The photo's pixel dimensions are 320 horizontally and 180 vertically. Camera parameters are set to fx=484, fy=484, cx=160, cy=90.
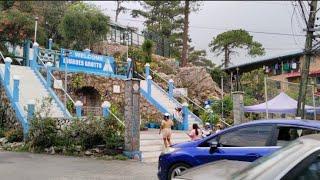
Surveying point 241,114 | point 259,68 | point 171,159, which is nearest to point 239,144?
point 171,159

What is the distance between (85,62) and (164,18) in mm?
28530

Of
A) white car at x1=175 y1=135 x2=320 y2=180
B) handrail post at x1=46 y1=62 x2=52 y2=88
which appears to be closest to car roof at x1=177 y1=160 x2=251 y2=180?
white car at x1=175 y1=135 x2=320 y2=180

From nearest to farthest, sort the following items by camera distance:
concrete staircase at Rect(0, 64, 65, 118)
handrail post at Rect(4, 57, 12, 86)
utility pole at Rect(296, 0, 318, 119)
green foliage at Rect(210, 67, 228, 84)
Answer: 1. utility pole at Rect(296, 0, 318, 119)
2. concrete staircase at Rect(0, 64, 65, 118)
3. handrail post at Rect(4, 57, 12, 86)
4. green foliage at Rect(210, 67, 228, 84)

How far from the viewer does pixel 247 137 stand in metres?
8.65

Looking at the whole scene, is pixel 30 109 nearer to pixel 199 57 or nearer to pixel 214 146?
pixel 214 146

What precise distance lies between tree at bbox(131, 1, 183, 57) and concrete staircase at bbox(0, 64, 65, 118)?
98.7 feet

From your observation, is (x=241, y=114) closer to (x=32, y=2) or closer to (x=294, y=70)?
(x=294, y=70)

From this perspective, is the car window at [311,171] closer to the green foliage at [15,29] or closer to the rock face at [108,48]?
the green foliage at [15,29]

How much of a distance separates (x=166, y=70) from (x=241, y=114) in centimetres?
1712

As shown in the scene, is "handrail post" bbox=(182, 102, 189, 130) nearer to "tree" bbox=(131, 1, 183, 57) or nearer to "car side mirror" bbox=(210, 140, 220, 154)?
"car side mirror" bbox=(210, 140, 220, 154)

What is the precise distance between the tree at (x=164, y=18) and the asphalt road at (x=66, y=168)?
1462 inches

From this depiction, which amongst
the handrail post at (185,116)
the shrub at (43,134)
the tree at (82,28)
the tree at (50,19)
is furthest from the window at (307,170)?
the tree at (50,19)

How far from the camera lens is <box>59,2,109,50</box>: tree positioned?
33.4 m

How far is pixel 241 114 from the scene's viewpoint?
17.6m
